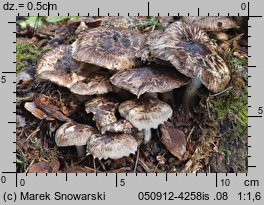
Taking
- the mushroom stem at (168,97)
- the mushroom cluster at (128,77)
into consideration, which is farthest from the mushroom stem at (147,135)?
the mushroom stem at (168,97)

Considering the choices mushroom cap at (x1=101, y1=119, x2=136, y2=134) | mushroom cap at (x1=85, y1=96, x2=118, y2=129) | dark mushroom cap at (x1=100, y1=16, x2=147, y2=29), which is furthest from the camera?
dark mushroom cap at (x1=100, y1=16, x2=147, y2=29)

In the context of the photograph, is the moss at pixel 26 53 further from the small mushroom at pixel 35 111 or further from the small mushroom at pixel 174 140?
the small mushroom at pixel 174 140

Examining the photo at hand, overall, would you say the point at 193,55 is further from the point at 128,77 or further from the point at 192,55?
the point at 128,77

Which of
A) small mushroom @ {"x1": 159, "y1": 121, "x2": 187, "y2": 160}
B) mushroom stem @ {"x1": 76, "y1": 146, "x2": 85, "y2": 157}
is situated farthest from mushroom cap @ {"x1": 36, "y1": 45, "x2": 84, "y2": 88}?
small mushroom @ {"x1": 159, "y1": 121, "x2": 187, "y2": 160}

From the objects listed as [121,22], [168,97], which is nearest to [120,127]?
[168,97]

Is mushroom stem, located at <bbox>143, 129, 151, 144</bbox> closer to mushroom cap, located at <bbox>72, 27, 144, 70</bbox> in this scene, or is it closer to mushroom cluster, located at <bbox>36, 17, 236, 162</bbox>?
mushroom cluster, located at <bbox>36, 17, 236, 162</bbox>

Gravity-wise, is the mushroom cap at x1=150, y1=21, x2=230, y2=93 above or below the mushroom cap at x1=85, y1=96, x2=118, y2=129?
above

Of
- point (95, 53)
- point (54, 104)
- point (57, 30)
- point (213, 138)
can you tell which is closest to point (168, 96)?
point (213, 138)
